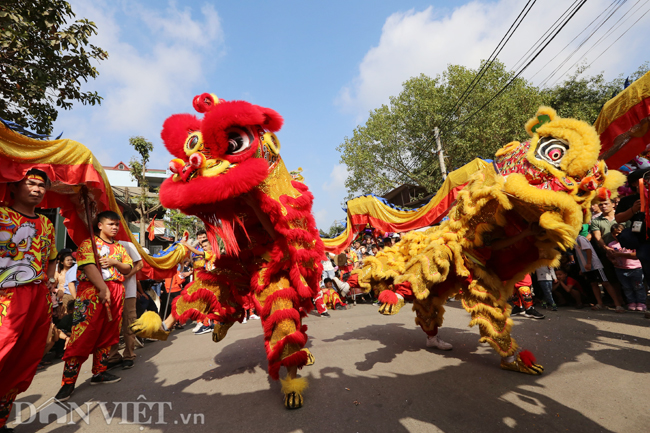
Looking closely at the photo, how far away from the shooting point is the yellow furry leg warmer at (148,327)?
6.81ft

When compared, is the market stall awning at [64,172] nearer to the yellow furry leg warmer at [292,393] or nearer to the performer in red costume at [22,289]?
the performer in red costume at [22,289]

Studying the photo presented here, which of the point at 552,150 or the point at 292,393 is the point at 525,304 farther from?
the point at 292,393

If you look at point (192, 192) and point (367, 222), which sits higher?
point (367, 222)

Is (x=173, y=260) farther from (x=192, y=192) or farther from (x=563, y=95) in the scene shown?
(x=563, y=95)

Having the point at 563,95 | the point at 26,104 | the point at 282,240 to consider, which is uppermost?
the point at 563,95

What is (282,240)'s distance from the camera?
2.51 metres

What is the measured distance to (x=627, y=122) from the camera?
2.50 metres

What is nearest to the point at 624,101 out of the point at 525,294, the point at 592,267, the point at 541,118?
the point at 541,118

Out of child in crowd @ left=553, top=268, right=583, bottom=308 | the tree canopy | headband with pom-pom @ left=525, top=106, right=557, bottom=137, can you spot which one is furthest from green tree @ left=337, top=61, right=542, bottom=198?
headband with pom-pom @ left=525, top=106, right=557, bottom=137

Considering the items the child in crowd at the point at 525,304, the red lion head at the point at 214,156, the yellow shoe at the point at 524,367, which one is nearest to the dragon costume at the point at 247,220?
the red lion head at the point at 214,156

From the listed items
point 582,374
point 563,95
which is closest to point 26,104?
point 582,374

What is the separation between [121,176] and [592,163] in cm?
3322

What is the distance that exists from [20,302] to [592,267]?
7068mm

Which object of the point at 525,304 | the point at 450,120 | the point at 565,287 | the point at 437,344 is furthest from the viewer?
the point at 450,120
